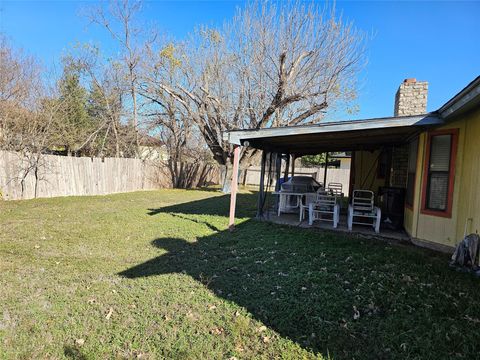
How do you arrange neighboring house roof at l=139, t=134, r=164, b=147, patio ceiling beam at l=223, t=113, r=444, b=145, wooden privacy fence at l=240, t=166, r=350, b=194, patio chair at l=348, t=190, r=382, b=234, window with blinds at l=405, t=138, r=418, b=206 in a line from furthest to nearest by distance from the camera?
1. wooden privacy fence at l=240, t=166, r=350, b=194
2. neighboring house roof at l=139, t=134, r=164, b=147
3. patio chair at l=348, t=190, r=382, b=234
4. window with blinds at l=405, t=138, r=418, b=206
5. patio ceiling beam at l=223, t=113, r=444, b=145

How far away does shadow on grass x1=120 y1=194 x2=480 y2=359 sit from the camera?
2.71m

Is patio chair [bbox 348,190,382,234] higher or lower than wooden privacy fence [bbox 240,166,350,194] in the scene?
lower

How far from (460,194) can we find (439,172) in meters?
0.65

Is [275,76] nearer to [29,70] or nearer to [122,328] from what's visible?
[29,70]

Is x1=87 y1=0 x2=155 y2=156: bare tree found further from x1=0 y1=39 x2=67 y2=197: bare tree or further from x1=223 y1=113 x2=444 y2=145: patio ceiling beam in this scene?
x1=223 y1=113 x2=444 y2=145: patio ceiling beam

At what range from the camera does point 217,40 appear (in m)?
15.1

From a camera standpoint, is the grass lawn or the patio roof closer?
the grass lawn

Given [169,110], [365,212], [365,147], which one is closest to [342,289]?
[365,212]

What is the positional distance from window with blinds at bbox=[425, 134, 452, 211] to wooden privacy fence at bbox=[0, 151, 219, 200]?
12.0 metres

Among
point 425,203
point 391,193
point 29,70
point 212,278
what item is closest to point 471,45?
point 391,193

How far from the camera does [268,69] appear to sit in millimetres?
13812

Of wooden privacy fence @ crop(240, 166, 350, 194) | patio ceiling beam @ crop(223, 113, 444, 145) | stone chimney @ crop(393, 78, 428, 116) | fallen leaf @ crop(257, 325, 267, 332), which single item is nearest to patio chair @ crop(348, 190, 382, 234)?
patio ceiling beam @ crop(223, 113, 444, 145)

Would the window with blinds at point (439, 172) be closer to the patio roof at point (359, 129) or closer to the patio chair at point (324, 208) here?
the patio roof at point (359, 129)

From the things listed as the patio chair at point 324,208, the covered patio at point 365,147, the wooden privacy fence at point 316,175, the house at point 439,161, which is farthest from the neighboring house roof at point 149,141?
the patio chair at point 324,208
